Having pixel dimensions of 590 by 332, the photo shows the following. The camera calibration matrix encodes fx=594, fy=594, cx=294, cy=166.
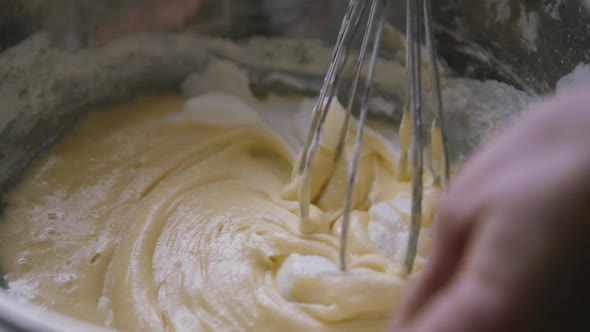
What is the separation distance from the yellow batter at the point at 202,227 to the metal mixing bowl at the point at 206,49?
72mm

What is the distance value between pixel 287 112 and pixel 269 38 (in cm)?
20

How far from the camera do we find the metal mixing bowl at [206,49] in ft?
3.69

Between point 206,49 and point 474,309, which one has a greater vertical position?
point 474,309

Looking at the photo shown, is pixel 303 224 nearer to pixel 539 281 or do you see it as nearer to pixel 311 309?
pixel 311 309

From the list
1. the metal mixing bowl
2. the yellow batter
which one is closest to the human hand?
the yellow batter

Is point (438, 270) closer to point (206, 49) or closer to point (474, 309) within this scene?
point (474, 309)

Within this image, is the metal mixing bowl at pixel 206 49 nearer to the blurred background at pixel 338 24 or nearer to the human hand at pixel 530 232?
the blurred background at pixel 338 24

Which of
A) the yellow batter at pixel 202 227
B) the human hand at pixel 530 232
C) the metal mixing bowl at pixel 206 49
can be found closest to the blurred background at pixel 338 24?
the metal mixing bowl at pixel 206 49

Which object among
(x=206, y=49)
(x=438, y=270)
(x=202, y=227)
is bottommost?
(x=202, y=227)

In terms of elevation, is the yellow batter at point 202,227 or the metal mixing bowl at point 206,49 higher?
the metal mixing bowl at point 206,49

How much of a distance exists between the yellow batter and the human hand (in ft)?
1.68

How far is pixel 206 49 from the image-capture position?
1.50m

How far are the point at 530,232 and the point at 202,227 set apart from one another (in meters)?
0.80

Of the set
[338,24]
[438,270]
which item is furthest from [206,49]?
[438,270]
